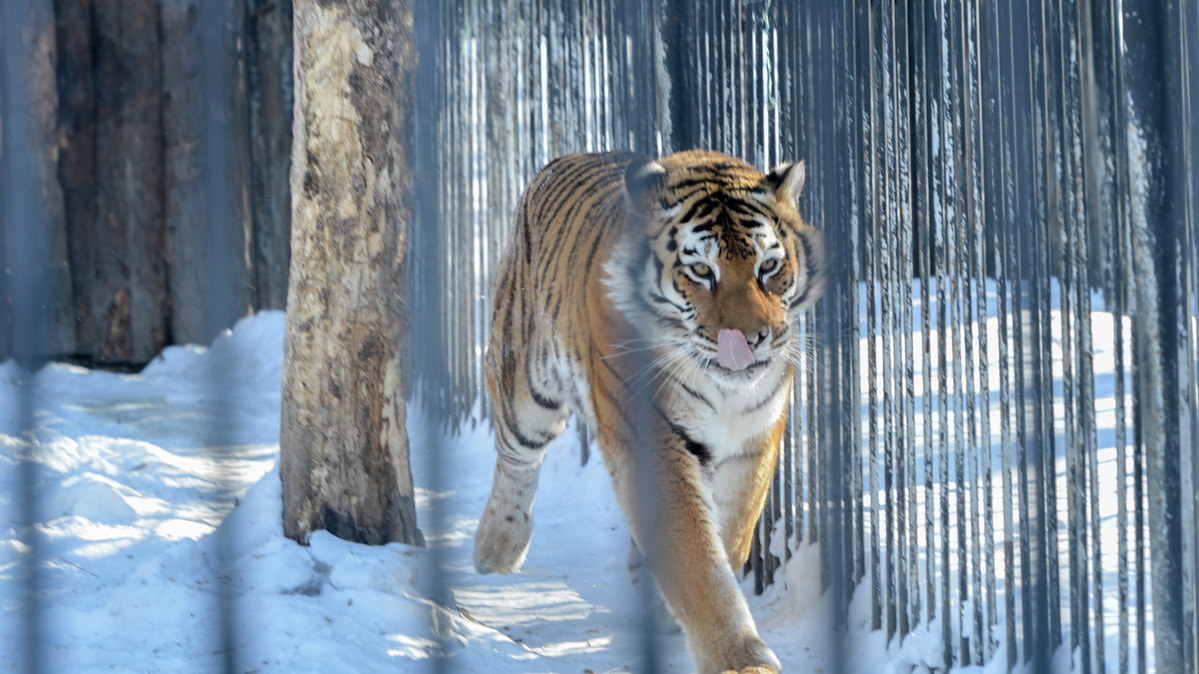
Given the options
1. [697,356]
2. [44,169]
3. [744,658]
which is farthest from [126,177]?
[744,658]

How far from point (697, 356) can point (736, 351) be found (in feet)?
0.61

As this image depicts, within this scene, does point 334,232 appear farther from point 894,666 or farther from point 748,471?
point 894,666

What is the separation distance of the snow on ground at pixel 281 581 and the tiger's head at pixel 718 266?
817 millimetres

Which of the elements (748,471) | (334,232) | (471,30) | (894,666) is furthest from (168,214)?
(894,666)

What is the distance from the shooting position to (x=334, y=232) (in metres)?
3.61

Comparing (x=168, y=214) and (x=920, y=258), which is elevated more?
(x=168, y=214)

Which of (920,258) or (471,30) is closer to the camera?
(920,258)

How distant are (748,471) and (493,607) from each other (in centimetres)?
116

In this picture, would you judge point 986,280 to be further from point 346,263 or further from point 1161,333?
point 346,263

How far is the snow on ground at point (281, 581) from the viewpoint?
2660 millimetres

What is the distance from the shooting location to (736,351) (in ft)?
9.51

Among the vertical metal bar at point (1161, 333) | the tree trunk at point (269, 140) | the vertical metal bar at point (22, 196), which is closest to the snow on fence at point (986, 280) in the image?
the vertical metal bar at point (1161, 333)

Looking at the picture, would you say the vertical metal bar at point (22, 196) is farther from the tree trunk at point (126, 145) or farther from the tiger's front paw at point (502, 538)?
the tiger's front paw at point (502, 538)

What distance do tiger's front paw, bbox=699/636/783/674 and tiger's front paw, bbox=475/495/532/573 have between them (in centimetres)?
181
